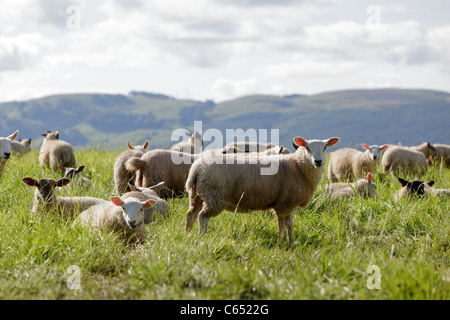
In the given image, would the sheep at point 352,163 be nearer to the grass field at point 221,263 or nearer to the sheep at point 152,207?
the grass field at point 221,263

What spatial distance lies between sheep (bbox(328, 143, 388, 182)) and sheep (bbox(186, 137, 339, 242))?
5760mm

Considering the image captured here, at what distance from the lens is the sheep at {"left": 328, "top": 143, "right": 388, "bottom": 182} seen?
1301 cm

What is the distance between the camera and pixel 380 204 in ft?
26.3

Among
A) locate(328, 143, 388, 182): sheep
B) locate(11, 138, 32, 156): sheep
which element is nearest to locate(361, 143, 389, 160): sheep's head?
locate(328, 143, 388, 182): sheep

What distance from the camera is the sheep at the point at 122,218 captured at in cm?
600

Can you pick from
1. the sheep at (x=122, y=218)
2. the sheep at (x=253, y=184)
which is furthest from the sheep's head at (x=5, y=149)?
the sheep at (x=253, y=184)

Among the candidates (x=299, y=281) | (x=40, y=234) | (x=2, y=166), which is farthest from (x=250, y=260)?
(x=2, y=166)

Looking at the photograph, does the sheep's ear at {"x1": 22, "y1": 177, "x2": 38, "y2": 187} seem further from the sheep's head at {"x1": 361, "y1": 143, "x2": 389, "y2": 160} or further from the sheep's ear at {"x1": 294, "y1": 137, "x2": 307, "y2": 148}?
the sheep's head at {"x1": 361, "y1": 143, "x2": 389, "y2": 160}

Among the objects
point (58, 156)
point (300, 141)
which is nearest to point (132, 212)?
point (300, 141)

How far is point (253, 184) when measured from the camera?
6.79 m

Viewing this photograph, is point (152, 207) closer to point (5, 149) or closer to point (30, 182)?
point (30, 182)

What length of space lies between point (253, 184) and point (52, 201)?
2.86 m
